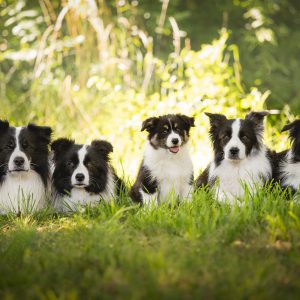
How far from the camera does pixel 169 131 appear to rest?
556cm

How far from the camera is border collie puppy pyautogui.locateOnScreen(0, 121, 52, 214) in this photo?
5.23 metres

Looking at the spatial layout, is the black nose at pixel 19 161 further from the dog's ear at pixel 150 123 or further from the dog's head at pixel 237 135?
the dog's head at pixel 237 135

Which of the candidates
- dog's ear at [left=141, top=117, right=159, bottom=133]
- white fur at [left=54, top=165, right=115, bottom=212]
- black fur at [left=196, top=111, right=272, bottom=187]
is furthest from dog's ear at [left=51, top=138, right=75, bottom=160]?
black fur at [left=196, top=111, right=272, bottom=187]

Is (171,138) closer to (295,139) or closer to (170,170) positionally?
(170,170)

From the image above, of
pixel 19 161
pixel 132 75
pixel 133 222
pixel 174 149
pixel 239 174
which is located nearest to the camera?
pixel 133 222

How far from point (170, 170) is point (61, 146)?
1.16 m

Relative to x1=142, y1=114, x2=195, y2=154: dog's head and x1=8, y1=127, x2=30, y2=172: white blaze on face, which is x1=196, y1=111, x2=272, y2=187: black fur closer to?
x1=142, y1=114, x2=195, y2=154: dog's head

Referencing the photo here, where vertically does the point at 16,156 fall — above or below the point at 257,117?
below

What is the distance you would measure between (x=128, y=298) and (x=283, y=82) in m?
9.81

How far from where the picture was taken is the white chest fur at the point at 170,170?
5.52m

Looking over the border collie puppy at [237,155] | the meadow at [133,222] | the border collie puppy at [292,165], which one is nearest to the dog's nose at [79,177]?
the meadow at [133,222]

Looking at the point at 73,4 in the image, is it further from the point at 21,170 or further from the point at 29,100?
the point at 21,170

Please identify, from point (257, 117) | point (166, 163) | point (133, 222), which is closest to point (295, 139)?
point (257, 117)

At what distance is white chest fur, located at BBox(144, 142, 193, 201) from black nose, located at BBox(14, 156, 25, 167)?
1.28 m
